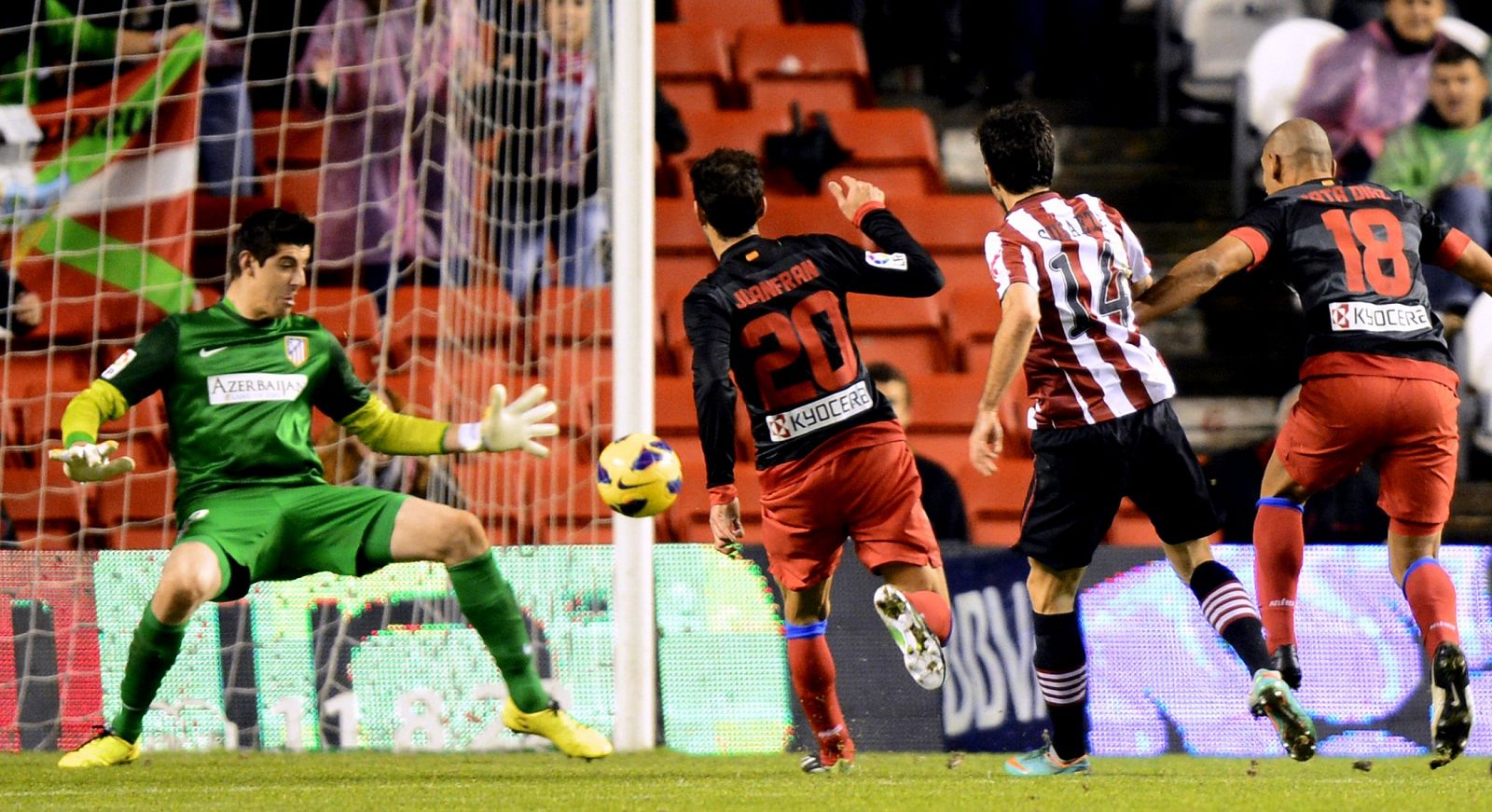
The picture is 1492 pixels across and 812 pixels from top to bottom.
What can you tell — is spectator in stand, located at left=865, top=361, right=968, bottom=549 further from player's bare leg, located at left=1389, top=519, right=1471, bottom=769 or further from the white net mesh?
player's bare leg, located at left=1389, top=519, right=1471, bottom=769

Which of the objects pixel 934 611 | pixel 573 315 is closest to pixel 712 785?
pixel 934 611

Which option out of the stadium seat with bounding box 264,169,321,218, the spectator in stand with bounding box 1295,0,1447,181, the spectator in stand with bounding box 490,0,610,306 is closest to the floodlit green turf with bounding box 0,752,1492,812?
the spectator in stand with bounding box 490,0,610,306

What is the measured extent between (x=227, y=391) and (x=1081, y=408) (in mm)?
2755

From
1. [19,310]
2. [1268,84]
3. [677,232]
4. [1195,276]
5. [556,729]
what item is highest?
[1268,84]

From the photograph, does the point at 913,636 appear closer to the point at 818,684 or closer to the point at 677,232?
the point at 818,684

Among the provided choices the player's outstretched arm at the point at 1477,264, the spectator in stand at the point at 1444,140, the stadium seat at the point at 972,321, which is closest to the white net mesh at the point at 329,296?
the stadium seat at the point at 972,321

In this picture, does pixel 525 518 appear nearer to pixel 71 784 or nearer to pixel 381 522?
pixel 381 522

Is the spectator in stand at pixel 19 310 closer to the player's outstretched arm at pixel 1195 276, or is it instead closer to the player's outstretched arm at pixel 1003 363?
the player's outstretched arm at pixel 1003 363

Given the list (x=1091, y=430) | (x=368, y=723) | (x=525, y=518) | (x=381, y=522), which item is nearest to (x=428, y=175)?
(x=525, y=518)

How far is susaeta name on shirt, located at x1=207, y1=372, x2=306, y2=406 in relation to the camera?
19.3 ft

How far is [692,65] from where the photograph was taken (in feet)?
36.3

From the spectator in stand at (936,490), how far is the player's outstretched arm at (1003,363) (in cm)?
267

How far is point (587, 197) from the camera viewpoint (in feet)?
29.9

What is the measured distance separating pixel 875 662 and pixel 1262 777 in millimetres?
1834
